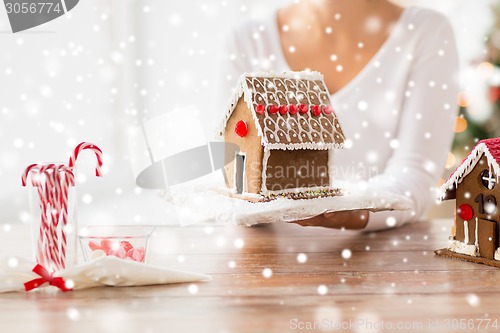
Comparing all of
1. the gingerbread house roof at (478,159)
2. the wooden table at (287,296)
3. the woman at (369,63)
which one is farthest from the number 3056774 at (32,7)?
the gingerbread house roof at (478,159)

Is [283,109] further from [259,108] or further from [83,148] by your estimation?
[83,148]

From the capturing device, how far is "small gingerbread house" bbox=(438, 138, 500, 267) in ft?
4.00

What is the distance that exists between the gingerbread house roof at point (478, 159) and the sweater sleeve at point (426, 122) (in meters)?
0.46

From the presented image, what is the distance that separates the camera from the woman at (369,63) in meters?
2.08

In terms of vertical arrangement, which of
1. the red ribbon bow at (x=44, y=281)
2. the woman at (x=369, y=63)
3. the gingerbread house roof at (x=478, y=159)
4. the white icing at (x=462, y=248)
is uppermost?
the woman at (x=369, y=63)

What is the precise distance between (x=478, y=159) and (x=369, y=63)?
990mm

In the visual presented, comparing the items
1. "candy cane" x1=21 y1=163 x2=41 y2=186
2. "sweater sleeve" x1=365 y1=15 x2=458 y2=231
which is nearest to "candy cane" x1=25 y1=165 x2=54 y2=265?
"candy cane" x1=21 y1=163 x2=41 y2=186

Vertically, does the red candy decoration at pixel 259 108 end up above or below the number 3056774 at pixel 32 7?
below

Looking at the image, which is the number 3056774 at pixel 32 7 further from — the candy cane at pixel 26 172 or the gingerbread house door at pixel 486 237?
the gingerbread house door at pixel 486 237

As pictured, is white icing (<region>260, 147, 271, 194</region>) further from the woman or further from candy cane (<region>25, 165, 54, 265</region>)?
the woman

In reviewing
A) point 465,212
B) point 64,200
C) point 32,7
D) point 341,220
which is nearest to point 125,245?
point 64,200

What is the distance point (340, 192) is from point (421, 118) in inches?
26.6

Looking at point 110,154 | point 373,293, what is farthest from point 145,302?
point 110,154

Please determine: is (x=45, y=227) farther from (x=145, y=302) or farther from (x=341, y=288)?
(x=341, y=288)
